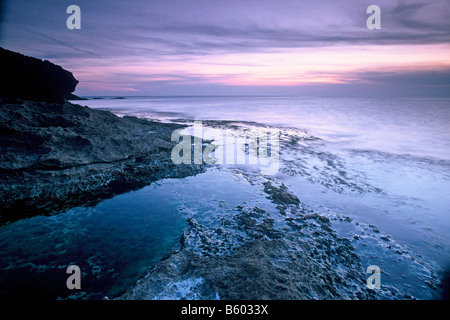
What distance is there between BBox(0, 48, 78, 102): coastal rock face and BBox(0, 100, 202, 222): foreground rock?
0.80 m

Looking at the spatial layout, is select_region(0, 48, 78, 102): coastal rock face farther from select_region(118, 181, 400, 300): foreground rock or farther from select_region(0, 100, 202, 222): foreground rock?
select_region(118, 181, 400, 300): foreground rock

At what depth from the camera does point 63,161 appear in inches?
333

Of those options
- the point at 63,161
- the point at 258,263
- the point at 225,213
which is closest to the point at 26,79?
the point at 63,161

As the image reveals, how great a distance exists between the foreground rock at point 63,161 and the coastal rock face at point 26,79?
80 centimetres

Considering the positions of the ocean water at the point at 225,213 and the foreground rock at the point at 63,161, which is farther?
the foreground rock at the point at 63,161

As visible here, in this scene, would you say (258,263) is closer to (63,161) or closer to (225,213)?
(225,213)

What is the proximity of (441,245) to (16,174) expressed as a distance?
14056 mm

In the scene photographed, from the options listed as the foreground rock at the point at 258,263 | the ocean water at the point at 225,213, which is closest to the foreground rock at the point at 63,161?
the ocean water at the point at 225,213

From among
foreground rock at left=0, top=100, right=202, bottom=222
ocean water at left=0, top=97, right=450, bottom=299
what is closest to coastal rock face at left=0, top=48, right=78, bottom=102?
foreground rock at left=0, top=100, right=202, bottom=222

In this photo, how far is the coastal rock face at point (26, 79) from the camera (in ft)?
33.8

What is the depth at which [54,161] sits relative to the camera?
8328 mm

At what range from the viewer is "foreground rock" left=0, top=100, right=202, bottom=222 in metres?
7.25

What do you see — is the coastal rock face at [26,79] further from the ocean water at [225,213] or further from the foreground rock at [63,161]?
the ocean water at [225,213]

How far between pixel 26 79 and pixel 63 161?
6.34 metres
